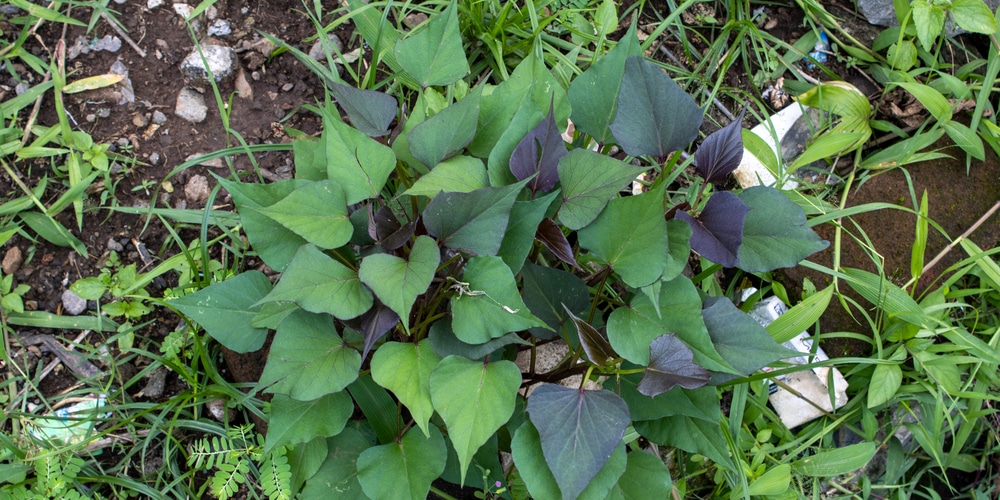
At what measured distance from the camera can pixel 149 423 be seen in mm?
1875

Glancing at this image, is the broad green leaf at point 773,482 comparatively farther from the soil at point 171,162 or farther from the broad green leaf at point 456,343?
the broad green leaf at point 456,343

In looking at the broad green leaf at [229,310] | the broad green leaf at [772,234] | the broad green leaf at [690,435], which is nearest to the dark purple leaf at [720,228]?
the broad green leaf at [772,234]

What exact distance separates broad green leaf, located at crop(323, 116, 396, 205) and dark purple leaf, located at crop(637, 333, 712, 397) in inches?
26.6

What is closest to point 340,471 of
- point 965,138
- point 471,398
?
point 471,398

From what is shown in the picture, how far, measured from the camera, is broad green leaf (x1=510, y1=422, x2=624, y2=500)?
55.1 inches

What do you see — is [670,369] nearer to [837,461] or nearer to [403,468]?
[403,468]

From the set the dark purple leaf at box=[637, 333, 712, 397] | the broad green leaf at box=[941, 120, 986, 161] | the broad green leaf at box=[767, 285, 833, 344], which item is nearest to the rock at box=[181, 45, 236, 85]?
the dark purple leaf at box=[637, 333, 712, 397]

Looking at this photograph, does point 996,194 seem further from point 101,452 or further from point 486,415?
point 101,452

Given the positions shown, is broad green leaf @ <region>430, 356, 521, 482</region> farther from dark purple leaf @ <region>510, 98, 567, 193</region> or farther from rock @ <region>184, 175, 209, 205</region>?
rock @ <region>184, 175, 209, 205</region>

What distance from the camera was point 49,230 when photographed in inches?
78.2

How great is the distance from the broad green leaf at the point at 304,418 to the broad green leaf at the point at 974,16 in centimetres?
219

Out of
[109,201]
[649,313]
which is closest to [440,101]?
[649,313]

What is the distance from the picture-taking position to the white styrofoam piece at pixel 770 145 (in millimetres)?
2188

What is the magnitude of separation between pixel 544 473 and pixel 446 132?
0.75 m
